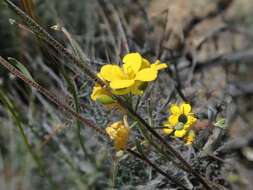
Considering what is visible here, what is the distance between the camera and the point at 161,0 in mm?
3094

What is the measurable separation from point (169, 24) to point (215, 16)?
309mm

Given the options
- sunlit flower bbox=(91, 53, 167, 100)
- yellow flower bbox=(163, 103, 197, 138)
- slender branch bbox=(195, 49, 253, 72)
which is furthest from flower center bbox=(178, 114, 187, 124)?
Result: slender branch bbox=(195, 49, 253, 72)

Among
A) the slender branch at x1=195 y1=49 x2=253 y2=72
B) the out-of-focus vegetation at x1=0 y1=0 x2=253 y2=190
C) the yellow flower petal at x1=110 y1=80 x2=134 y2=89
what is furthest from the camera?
the slender branch at x1=195 y1=49 x2=253 y2=72

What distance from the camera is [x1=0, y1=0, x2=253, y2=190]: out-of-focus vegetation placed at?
1.13 m

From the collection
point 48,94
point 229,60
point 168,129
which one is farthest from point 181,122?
point 229,60

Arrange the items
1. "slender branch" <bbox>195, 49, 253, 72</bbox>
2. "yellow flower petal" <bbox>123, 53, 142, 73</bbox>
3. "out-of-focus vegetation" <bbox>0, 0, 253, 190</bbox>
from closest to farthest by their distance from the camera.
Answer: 1. "yellow flower petal" <bbox>123, 53, 142, 73</bbox>
2. "out-of-focus vegetation" <bbox>0, 0, 253, 190</bbox>
3. "slender branch" <bbox>195, 49, 253, 72</bbox>

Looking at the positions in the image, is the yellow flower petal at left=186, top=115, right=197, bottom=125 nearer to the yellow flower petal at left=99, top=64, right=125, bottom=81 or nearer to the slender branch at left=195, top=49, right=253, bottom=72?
the yellow flower petal at left=99, top=64, right=125, bottom=81

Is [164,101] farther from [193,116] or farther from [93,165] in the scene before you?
[93,165]

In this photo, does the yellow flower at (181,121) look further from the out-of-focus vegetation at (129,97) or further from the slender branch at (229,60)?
the slender branch at (229,60)

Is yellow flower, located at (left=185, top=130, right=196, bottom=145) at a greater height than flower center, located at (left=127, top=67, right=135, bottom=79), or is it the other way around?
flower center, located at (left=127, top=67, right=135, bottom=79)

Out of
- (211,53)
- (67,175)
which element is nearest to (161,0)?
(211,53)

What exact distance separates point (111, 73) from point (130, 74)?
0.13 ft

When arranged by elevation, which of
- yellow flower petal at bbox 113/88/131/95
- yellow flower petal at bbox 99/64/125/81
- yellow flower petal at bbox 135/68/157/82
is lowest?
yellow flower petal at bbox 113/88/131/95

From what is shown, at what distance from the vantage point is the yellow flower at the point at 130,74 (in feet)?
2.71
